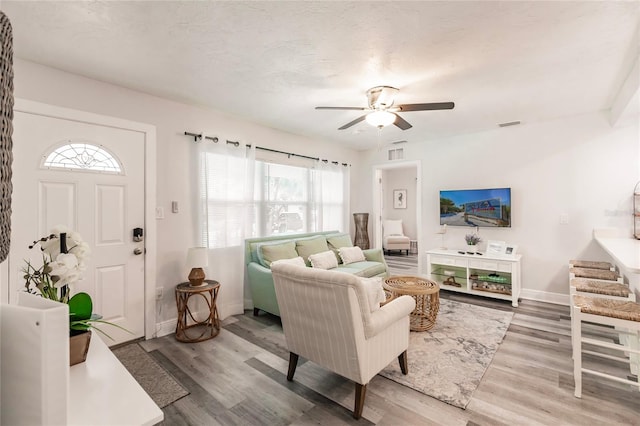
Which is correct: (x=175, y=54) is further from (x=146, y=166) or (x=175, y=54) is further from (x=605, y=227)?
(x=605, y=227)

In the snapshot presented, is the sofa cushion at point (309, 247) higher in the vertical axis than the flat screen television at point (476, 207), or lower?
lower

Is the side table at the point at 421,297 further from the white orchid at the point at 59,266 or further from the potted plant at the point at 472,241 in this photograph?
the white orchid at the point at 59,266

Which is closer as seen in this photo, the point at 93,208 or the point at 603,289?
the point at 603,289

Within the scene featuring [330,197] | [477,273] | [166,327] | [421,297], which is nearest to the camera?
[166,327]

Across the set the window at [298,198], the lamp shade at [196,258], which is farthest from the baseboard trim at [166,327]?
the window at [298,198]

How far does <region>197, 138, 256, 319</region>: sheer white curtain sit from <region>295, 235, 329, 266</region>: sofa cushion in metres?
0.73

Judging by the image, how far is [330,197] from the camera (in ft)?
17.5

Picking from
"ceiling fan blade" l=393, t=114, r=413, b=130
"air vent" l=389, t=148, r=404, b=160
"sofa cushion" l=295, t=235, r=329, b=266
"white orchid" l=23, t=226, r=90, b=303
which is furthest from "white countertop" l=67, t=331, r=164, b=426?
"air vent" l=389, t=148, r=404, b=160

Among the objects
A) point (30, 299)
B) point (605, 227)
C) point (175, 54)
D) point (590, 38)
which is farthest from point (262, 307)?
point (605, 227)

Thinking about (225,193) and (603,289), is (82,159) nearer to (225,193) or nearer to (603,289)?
(225,193)

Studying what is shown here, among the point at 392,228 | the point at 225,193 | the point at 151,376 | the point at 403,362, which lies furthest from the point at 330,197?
the point at 392,228

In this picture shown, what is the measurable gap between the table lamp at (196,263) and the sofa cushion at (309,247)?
1368 millimetres

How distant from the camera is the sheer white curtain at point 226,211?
351 cm

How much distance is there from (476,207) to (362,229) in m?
2.06
